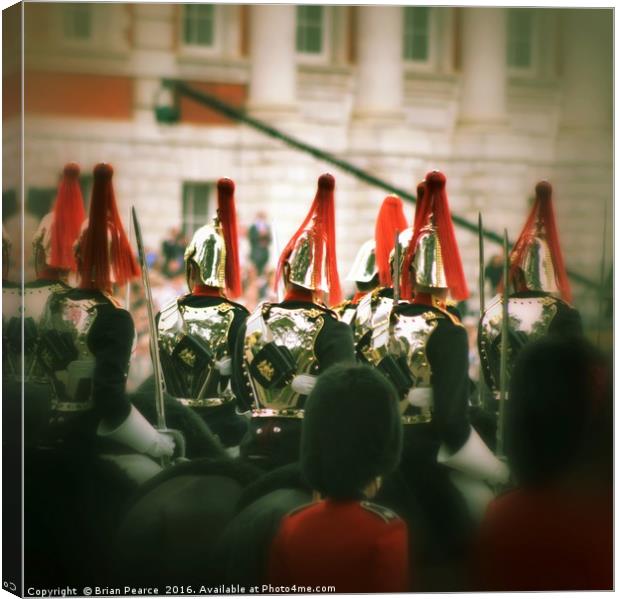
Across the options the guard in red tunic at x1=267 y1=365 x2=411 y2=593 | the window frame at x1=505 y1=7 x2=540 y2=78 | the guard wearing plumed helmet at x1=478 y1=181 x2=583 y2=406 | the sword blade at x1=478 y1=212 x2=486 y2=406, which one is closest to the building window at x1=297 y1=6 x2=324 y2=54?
the window frame at x1=505 y1=7 x2=540 y2=78

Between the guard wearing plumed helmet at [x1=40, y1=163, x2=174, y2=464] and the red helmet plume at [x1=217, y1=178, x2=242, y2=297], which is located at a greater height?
the red helmet plume at [x1=217, y1=178, x2=242, y2=297]

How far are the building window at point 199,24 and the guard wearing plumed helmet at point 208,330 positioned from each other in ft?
2.14

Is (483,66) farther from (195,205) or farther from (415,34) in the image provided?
(195,205)

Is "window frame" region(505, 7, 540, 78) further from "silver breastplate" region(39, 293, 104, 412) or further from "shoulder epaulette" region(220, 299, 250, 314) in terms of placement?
"silver breastplate" region(39, 293, 104, 412)

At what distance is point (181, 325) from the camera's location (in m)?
7.47

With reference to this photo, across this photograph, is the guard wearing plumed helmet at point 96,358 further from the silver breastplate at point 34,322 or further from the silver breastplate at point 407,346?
the silver breastplate at point 407,346

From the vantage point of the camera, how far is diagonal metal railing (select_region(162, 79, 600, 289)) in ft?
24.7

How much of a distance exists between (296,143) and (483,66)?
0.96 metres

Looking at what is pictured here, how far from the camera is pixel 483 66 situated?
25.2ft

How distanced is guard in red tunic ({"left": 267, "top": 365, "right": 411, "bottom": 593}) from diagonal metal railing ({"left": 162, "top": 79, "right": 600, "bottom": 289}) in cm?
88

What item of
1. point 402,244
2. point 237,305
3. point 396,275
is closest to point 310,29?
point 402,244

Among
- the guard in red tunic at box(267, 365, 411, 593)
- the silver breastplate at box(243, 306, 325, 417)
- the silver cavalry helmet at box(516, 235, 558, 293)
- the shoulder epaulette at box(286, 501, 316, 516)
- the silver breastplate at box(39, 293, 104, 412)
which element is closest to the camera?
the guard in red tunic at box(267, 365, 411, 593)

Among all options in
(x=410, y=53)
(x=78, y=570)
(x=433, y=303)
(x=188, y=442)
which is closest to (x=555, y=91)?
(x=410, y=53)

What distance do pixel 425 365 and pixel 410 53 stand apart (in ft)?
4.77
